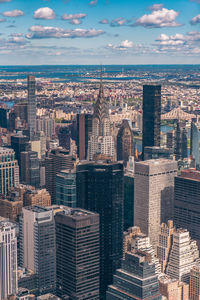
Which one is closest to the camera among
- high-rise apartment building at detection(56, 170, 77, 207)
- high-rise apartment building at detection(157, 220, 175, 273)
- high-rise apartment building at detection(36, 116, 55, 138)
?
high-rise apartment building at detection(157, 220, 175, 273)

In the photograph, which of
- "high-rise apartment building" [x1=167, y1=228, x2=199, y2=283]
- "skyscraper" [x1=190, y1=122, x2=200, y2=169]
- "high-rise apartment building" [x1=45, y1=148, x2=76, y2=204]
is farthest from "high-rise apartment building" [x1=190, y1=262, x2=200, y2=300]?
"skyscraper" [x1=190, y1=122, x2=200, y2=169]

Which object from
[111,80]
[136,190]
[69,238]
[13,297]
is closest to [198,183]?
[136,190]

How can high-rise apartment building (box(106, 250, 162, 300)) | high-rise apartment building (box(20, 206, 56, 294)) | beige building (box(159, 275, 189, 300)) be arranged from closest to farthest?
1. high-rise apartment building (box(106, 250, 162, 300))
2. beige building (box(159, 275, 189, 300))
3. high-rise apartment building (box(20, 206, 56, 294))

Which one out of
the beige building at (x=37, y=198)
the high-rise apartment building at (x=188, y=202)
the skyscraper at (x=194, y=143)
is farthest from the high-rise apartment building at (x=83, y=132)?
the high-rise apartment building at (x=188, y=202)

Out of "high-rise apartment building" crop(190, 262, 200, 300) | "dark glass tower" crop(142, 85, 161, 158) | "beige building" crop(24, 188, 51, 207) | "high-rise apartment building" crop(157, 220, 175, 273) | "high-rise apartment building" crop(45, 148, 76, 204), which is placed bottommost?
"high-rise apartment building" crop(190, 262, 200, 300)

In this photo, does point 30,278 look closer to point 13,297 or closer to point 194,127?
point 13,297

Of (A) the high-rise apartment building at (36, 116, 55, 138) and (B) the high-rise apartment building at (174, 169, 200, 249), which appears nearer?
(B) the high-rise apartment building at (174, 169, 200, 249)

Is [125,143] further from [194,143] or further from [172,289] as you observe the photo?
[172,289]

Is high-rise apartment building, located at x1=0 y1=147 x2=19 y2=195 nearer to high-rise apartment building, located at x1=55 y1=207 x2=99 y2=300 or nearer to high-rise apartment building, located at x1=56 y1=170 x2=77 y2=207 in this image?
high-rise apartment building, located at x1=56 y1=170 x2=77 y2=207
